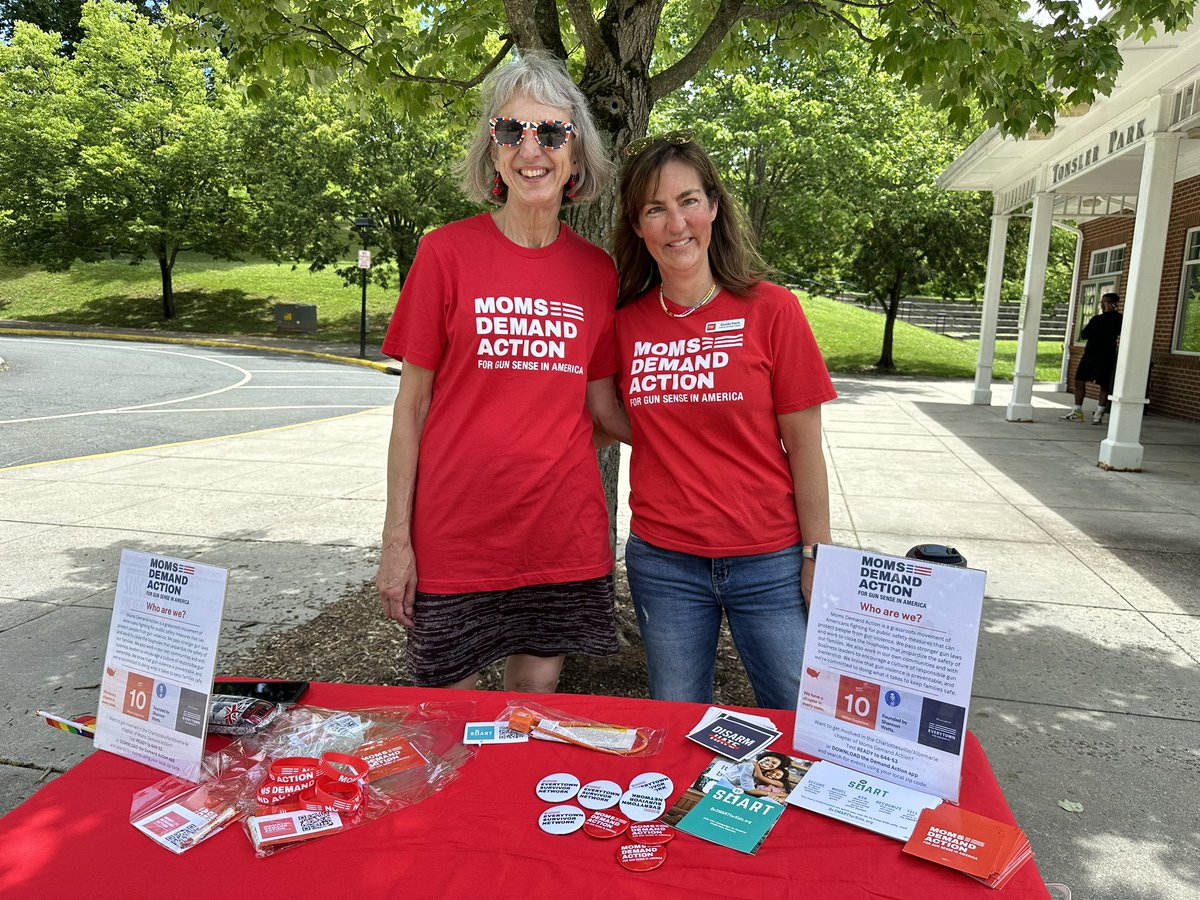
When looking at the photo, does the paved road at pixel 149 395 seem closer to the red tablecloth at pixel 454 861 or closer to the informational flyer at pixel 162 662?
the informational flyer at pixel 162 662

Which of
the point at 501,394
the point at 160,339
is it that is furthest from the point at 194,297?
the point at 501,394

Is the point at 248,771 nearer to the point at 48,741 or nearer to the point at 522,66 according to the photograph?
the point at 522,66

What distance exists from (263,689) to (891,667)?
1.32 m

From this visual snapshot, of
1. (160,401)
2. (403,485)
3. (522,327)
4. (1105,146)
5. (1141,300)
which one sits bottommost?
(160,401)

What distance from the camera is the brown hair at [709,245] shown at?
6.93 feet

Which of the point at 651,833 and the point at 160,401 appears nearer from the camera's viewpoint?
the point at 651,833

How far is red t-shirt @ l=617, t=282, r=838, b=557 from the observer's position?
2072 millimetres

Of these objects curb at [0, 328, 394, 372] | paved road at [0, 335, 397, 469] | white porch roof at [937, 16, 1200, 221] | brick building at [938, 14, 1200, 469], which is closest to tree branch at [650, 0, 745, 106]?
white porch roof at [937, 16, 1200, 221]

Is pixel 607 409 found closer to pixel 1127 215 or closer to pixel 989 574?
pixel 989 574

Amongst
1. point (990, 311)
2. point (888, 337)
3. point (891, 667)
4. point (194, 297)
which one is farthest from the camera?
point (194, 297)

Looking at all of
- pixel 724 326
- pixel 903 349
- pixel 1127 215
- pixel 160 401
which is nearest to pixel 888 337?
pixel 903 349

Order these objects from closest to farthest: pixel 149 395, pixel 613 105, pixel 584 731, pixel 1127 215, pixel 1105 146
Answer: pixel 584 731 → pixel 613 105 → pixel 1105 146 → pixel 149 395 → pixel 1127 215

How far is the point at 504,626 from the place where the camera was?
2.29 meters

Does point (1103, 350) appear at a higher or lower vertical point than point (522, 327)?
higher
